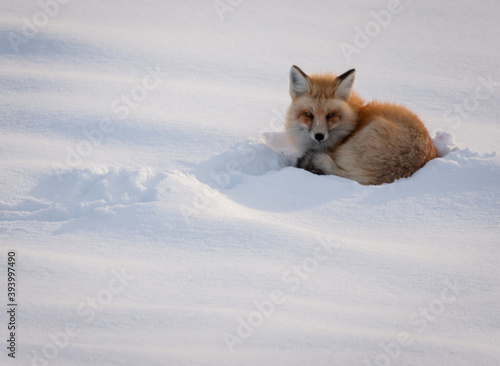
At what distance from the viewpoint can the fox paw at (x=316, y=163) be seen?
3.73 meters

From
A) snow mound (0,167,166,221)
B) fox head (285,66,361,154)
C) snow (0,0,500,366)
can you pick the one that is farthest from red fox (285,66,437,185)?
snow mound (0,167,166,221)

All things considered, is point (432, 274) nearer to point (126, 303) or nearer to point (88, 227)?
point (126, 303)

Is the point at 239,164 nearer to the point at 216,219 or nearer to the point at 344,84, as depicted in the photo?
the point at 216,219

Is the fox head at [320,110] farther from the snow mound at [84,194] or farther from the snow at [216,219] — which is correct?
the snow mound at [84,194]

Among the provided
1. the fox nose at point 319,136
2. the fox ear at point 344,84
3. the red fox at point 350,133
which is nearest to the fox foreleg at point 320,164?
the red fox at point 350,133

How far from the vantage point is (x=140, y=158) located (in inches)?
145

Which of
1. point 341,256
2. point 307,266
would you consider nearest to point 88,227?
point 307,266

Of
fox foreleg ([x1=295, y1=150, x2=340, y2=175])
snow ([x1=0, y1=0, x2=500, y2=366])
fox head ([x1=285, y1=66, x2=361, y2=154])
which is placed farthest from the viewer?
fox head ([x1=285, y1=66, x2=361, y2=154])

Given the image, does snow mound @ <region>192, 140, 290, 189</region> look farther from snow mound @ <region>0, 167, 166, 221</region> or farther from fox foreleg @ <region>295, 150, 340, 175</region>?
snow mound @ <region>0, 167, 166, 221</region>

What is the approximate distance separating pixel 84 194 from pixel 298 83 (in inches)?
78.2

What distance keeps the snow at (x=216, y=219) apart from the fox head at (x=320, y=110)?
0.27 meters

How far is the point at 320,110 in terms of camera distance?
152 inches

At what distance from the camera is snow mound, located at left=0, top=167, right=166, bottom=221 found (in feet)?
9.27

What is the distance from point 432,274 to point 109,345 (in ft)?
5.48
